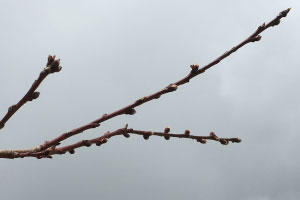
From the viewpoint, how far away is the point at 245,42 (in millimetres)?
4145

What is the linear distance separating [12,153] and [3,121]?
2.23ft

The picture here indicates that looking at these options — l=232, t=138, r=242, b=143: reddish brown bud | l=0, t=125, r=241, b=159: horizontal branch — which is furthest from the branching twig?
l=232, t=138, r=242, b=143: reddish brown bud

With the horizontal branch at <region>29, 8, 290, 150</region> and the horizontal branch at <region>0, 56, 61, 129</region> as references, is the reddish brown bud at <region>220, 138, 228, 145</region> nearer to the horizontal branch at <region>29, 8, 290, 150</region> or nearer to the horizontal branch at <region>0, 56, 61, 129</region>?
the horizontal branch at <region>29, 8, 290, 150</region>

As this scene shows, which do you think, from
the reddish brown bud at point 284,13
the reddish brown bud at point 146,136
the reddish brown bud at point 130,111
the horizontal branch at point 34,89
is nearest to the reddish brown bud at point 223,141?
the reddish brown bud at point 146,136

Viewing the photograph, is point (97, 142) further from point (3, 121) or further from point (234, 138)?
point (234, 138)

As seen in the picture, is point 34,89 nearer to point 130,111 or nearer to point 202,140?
point 130,111

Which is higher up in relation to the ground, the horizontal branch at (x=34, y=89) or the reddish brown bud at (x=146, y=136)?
the reddish brown bud at (x=146, y=136)

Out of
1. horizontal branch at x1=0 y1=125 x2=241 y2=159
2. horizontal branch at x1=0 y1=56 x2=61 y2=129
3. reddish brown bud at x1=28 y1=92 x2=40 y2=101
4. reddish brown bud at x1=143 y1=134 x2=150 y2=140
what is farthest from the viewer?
reddish brown bud at x1=143 y1=134 x2=150 y2=140

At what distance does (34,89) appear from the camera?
3346 mm

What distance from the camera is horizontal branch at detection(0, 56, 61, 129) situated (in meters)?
3.15

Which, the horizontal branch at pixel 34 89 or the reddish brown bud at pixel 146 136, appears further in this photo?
the reddish brown bud at pixel 146 136

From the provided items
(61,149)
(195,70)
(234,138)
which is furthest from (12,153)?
(234,138)

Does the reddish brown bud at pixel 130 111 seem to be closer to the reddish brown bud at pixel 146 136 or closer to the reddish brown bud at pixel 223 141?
the reddish brown bud at pixel 146 136

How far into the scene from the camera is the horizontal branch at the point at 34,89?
10.3ft
